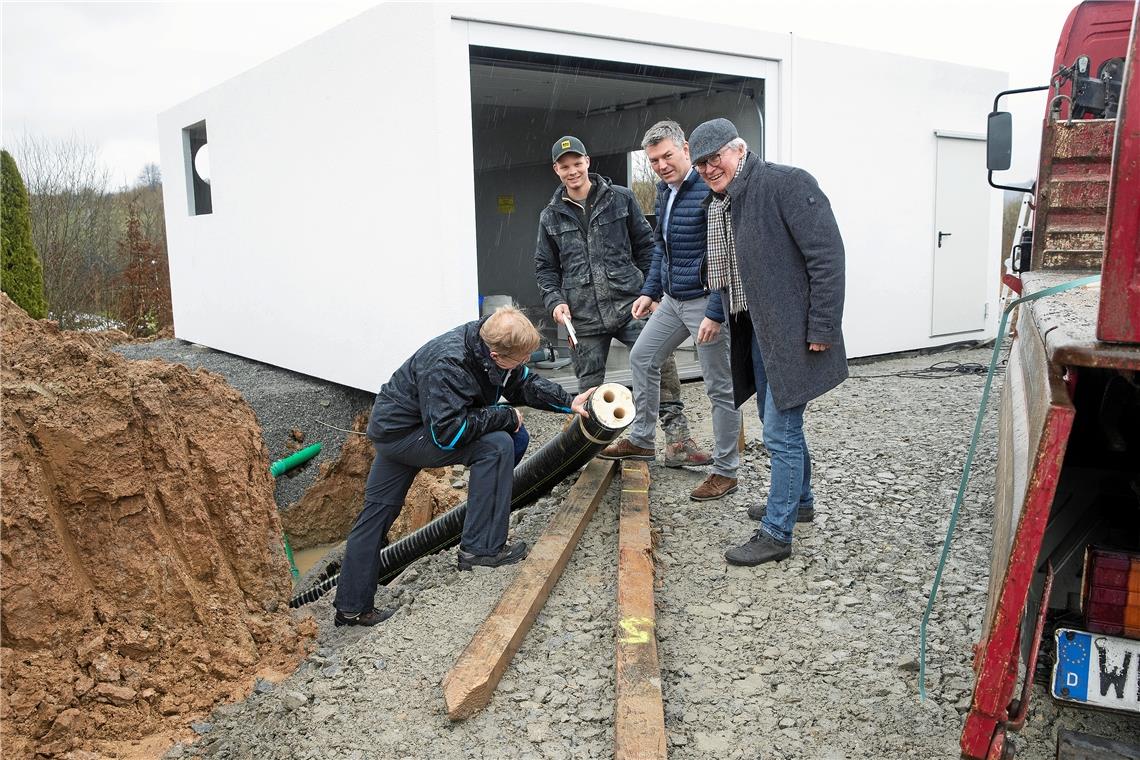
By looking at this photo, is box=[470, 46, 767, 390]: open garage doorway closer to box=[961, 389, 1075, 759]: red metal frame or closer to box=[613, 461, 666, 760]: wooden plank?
box=[613, 461, 666, 760]: wooden plank

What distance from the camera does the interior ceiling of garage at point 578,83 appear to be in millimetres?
8242

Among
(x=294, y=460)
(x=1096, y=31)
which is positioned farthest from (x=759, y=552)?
(x=294, y=460)

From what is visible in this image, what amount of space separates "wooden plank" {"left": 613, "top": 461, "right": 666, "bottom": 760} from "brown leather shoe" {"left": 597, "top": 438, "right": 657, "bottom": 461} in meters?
0.74

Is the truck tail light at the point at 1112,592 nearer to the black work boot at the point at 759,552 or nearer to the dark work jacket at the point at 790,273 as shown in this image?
the dark work jacket at the point at 790,273

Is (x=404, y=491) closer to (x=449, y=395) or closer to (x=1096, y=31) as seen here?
(x=449, y=395)

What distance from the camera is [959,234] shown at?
11156 mm

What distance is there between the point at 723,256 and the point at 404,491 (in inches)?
80.5

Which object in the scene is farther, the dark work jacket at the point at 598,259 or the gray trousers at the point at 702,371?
the dark work jacket at the point at 598,259

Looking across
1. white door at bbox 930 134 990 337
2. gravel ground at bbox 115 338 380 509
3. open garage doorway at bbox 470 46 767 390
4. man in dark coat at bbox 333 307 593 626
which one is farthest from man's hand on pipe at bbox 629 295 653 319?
white door at bbox 930 134 990 337

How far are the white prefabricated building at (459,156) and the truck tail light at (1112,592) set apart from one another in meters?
5.40

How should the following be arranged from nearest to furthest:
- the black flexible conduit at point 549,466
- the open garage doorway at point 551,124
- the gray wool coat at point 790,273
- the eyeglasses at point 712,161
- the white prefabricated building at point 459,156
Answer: the gray wool coat at point 790,273 < the eyeglasses at point 712,161 < the black flexible conduit at point 549,466 < the white prefabricated building at point 459,156 < the open garage doorway at point 551,124

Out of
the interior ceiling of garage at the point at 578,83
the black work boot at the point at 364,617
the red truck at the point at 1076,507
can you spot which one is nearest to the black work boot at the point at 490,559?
the black work boot at the point at 364,617

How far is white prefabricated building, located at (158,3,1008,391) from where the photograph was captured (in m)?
7.10

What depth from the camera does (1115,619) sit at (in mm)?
2361
